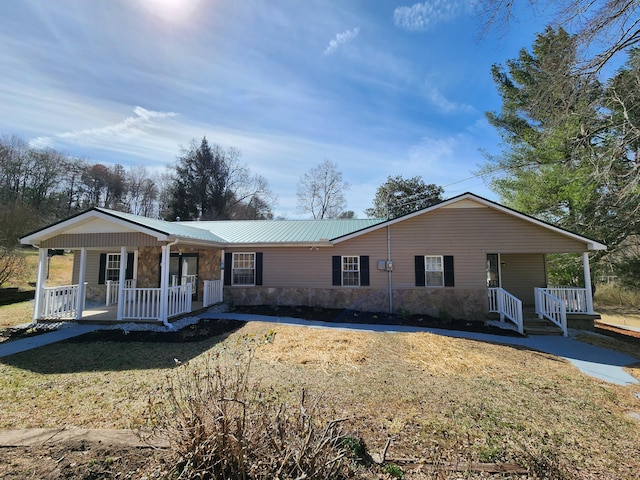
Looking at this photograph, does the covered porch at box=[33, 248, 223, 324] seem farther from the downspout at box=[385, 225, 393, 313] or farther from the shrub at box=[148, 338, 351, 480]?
the shrub at box=[148, 338, 351, 480]

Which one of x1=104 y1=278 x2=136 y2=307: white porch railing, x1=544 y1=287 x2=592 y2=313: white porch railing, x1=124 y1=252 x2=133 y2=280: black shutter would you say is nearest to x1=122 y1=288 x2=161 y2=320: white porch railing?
x1=104 y1=278 x2=136 y2=307: white porch railing

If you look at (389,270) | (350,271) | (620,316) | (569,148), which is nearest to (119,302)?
(350,271)

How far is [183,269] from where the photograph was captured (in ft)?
40.3

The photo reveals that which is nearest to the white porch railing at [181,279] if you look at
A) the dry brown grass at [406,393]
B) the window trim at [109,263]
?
the window trim at [109,263]

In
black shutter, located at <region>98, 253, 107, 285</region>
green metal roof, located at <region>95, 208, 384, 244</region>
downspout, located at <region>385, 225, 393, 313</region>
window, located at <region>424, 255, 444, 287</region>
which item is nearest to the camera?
window, located at <region>424, 255, 444, 287</region>

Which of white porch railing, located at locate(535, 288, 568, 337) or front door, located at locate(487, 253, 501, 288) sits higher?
front door, located at locate(487, 253, 501, 288)

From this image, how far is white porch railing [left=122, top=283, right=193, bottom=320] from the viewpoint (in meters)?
9.14

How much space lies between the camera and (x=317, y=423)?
11.4ft

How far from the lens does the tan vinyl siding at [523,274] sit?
40.4 feet

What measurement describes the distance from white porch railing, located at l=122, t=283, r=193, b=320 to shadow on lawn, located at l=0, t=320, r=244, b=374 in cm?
90

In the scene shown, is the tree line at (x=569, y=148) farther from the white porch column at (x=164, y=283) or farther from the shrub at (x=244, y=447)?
the white porch column at (x=164, y=283)

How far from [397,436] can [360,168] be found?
602 inches

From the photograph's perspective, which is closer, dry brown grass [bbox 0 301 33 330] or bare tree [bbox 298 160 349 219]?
dry brown grass [bbox 0 301 33 330]

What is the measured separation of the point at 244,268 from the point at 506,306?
9.98 meters
